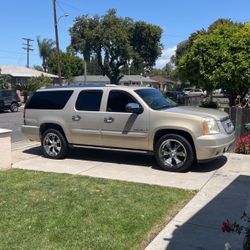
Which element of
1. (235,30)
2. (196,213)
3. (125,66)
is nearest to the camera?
(196,213)

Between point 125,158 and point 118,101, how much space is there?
1472mm

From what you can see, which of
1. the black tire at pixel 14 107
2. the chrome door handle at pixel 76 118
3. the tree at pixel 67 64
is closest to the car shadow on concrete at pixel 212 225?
the chrome door handle at pixel 76 118

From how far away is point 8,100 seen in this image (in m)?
29.0

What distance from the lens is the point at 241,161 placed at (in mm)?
9516

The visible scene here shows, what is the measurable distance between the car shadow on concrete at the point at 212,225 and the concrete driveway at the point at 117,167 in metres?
0.74

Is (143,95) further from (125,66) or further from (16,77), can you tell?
(125,66)

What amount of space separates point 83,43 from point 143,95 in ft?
166

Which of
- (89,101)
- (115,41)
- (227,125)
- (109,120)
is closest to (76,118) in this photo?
(89,101)

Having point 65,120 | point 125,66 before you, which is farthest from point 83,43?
point 65,120

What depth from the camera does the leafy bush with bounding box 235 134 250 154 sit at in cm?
1039

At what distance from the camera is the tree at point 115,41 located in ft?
191

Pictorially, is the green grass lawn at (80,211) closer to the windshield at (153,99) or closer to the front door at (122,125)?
the front door at (122,125)

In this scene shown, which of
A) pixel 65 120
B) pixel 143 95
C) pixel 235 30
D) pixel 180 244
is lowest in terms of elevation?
pixel 180 244

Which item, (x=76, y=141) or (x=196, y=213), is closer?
(x=196, y=213)
